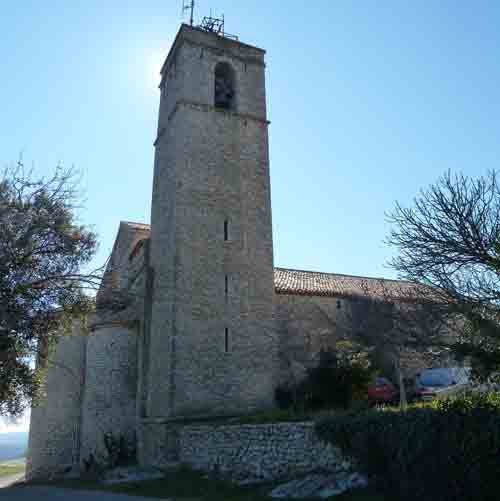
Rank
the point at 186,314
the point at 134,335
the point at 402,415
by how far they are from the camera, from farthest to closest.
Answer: the point at 134,335 → the point at 186,314 → the point at 402,415

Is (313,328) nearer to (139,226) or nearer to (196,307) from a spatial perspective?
(196,307)

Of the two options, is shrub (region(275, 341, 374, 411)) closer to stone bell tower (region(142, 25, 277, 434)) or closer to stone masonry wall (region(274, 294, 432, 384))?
stone masonry wall (region(274, 294, 432, 384))

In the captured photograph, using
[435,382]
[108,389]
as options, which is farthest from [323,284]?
[108,389]

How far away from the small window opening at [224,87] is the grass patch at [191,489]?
52.0ft

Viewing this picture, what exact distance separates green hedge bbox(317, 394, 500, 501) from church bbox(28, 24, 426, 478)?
406 inches

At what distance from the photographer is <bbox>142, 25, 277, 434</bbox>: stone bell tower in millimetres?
19938

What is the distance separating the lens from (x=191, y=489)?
46.4 ft

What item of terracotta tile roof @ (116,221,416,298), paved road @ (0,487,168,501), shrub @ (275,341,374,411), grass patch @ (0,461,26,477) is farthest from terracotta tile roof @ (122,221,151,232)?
grass patch @ (0,461,26,477)

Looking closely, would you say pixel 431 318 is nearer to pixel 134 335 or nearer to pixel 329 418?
pixel 329 418

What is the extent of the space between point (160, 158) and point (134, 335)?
833 centimetres

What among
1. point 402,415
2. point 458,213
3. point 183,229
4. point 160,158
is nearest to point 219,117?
point 160,158

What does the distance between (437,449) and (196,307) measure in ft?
42.3

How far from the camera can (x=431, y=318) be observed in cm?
1171

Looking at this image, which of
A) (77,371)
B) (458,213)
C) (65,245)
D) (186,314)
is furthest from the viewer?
(77,371)
